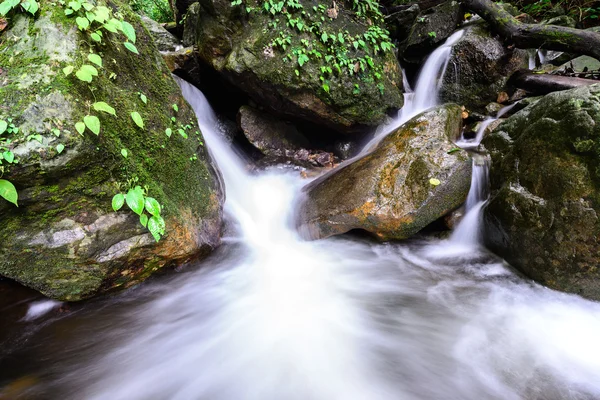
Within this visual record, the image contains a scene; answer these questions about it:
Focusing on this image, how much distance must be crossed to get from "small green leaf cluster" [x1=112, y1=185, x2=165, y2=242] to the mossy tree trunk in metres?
7.38

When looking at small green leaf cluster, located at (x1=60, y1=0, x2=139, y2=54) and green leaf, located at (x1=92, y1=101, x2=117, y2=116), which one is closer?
green leaf, located at (x1=92, y1=101, x2=117, y2=116)

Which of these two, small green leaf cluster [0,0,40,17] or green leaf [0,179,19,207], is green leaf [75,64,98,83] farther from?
green leaf [0,179,19,207]

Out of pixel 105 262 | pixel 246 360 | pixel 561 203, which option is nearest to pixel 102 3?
pixel 105 262

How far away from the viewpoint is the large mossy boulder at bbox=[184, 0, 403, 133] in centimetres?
530

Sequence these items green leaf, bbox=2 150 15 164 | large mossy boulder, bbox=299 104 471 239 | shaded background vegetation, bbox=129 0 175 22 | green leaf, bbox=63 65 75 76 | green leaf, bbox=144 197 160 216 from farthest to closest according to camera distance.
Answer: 1. shaded background vegetation, bbox=129 0 175 22
2. large mossy boulder, bbox=299 104 471 239
3. green leaf, bbox=144 197 160 216
4. green leaf, bbox=63 65 75 76
5. green leaf, bbox=2 150 15 164

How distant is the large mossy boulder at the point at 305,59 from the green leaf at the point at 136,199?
3.42 metres

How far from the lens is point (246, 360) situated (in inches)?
110

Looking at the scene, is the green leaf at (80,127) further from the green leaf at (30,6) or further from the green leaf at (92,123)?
the green leaf at (30,6)

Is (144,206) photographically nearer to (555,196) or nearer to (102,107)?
(102,107)

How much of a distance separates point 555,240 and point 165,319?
4.43 metres

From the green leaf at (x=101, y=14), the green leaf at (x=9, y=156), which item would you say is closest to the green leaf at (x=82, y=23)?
the green leaf at (x=101, y=14)

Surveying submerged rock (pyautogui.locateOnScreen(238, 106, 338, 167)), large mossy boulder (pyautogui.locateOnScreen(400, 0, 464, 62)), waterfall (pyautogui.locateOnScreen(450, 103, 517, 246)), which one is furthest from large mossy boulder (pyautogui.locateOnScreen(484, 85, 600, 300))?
large mossy boulder (pyautogui.locateOnScreen(400, 0, 464, 62))

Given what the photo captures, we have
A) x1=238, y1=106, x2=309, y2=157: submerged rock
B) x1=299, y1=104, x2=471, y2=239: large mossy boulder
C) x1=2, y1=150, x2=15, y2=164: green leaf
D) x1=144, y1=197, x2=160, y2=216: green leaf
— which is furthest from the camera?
x1=238, y1=106, x2=309, y2=157: submerged rock

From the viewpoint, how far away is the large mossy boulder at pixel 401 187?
13.7 ft
